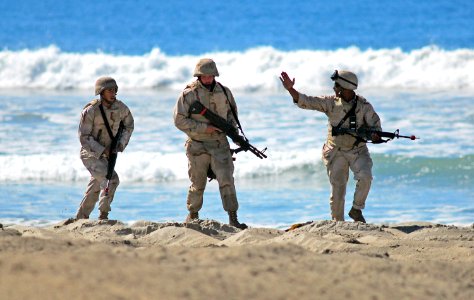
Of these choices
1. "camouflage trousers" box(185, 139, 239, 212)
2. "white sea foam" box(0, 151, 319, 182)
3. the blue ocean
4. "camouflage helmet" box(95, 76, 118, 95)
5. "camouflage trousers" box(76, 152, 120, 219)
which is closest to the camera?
"camouflage helmet" box(95, 76, 118, 95)

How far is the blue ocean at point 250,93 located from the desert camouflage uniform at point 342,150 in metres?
1.94

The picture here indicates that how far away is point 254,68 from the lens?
32375 mm

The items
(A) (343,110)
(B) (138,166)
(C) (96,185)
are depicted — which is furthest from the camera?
(B) (138,166)

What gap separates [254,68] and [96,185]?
20.5m

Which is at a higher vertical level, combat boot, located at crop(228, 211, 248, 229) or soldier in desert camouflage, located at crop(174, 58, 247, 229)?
soldier in desert camouflage, located at crop(174, 58, 247, 229)

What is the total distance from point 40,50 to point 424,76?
12.6m

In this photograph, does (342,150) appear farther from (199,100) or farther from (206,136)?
(199,100)

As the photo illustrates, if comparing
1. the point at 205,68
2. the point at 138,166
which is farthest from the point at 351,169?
the point at 138,166

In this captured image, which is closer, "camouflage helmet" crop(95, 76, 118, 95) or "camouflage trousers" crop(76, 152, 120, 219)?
"camouflage helmet" crop(95, 76, 118, 95)

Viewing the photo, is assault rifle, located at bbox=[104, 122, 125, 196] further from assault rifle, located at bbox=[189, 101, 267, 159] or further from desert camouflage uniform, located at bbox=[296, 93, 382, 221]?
desert camouflage uniform, located at bbox=[296, 93, 382, 221]

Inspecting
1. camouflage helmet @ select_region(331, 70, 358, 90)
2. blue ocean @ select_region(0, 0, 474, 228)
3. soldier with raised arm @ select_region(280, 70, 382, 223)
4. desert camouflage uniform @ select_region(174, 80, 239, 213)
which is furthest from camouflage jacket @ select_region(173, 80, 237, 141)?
blue ocean @ select_region(0, 0, 474, 228)

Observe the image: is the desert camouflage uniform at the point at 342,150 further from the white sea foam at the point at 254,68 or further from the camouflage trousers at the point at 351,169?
the white sea foam at the point at 254,68

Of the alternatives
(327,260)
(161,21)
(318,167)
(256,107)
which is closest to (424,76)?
(256,107)

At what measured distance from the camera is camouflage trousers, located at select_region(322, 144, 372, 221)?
38.9 feet
